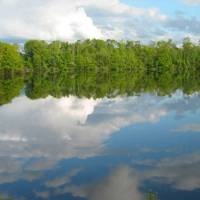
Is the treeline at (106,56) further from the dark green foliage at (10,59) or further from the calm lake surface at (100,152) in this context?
the calm lake surface at (100,152)

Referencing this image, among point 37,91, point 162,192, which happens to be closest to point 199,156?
point 162,192

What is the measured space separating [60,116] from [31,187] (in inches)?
669

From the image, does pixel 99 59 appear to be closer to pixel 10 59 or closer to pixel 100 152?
pixel 10 59

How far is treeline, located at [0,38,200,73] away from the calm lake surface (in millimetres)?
61268

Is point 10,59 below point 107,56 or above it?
below

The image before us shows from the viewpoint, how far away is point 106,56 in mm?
100938

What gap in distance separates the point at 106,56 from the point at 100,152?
268ft

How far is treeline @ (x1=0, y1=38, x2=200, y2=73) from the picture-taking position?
97.4 m

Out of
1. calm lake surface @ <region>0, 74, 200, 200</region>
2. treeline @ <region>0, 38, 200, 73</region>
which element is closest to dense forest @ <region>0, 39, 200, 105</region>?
treeline @ <region>0, 38, 200, 73</region>

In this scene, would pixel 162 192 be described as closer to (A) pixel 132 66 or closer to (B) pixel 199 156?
(B) pixel 199 156

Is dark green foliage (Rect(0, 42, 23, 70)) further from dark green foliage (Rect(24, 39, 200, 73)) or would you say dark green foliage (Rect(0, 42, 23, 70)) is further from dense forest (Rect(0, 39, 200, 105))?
dark green foliage (Rect(24, 39, 200, 73))

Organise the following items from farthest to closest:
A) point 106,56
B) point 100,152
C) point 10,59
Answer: point 106,56 → point 10,59 → point 100,152

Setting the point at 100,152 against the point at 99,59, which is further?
the point at 99,59

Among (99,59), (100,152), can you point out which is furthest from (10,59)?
(100,152)
